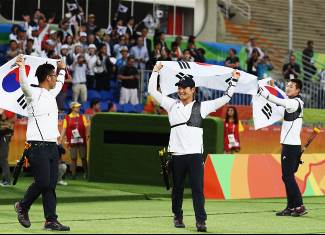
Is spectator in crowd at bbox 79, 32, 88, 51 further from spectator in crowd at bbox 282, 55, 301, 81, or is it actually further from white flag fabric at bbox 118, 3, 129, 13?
spectator in crowd at bbox 282, 55, 301, 81

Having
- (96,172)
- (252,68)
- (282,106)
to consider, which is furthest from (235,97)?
(282,106)

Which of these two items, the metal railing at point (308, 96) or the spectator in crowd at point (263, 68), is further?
the spectator in crowd at point (263, 68)

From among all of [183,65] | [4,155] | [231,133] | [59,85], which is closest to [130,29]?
[231,133]

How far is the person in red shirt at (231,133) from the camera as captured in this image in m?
24.4

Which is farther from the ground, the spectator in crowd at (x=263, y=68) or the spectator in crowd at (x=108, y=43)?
the spectator in crowd at (x=108, y=43)

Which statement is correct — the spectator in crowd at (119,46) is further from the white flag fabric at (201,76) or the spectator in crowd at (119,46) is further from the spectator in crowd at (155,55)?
the white flag fabric at (201,76)

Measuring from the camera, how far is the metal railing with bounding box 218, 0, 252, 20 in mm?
38594

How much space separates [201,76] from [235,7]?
73.8 feet

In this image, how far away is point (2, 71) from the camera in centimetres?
1524

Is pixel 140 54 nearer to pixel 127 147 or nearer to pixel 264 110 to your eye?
pixel 127 147

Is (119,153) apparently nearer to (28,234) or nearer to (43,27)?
(43,27)

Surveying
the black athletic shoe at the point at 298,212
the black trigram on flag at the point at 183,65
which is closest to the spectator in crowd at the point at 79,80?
the black trigram on flag at the point at 183,65

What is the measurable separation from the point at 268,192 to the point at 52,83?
27.9 feet

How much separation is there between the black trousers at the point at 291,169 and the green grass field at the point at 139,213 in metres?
0.37
